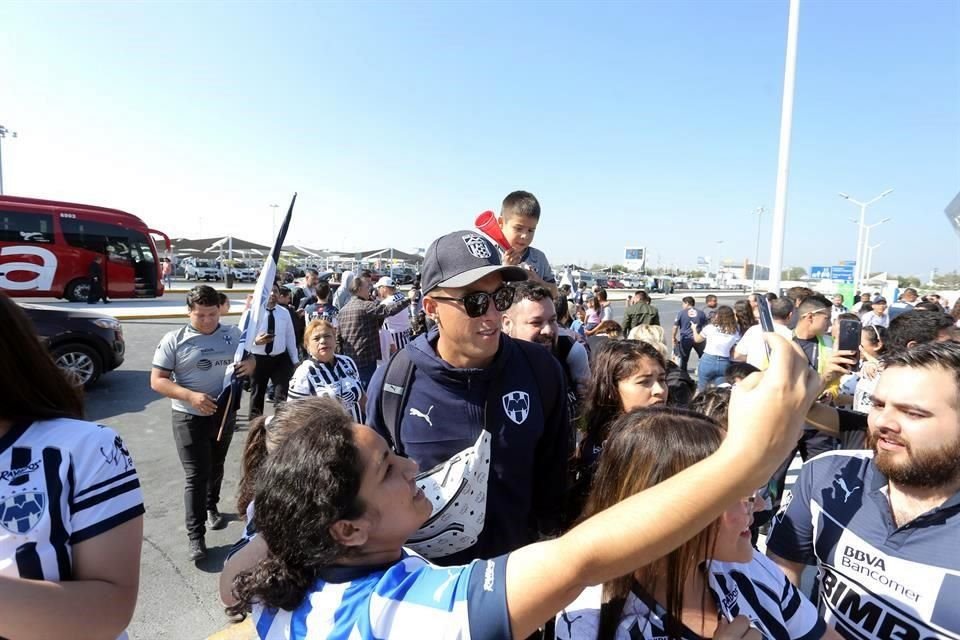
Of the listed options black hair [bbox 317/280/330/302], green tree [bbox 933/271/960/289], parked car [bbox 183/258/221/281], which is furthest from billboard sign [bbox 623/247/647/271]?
black hair [bbox 317/280/330/302]

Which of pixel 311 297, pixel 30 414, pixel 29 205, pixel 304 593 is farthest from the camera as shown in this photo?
pixel 29 205

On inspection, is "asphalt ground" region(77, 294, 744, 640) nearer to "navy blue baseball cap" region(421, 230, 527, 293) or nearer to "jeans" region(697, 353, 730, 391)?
"navy blue baseball cap" region(421, 230, 527, 293)

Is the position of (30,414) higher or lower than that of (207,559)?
higher

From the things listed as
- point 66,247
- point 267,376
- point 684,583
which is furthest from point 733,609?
point 66,247

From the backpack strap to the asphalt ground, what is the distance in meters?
1.18

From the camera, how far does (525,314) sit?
3.05 meters

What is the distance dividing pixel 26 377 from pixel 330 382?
2.96m

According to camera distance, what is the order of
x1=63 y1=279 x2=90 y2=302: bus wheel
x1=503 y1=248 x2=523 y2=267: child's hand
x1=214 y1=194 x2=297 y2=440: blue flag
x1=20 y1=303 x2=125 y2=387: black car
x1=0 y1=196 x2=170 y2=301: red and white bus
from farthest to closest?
x1=63 y1=279 x2=90 y2=302: bus wheel
x1=0 y1=196 x2=170 y2=301: red and white bus
x1=20 y1=303 x2=125 y2=387: black car
x1=503 y1=248 x2=523 y2=267: child's hand
x1=214 y1=194 x2=297 y2=440: blue flag

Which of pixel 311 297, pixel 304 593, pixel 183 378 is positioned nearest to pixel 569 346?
pixel 304 593

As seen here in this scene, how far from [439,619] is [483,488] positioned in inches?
30.0

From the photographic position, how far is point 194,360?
3.99m

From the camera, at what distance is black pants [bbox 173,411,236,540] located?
12.3 ft

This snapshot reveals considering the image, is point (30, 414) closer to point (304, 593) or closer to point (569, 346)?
point (304, 593)

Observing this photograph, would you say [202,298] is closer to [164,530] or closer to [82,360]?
[164,530]
